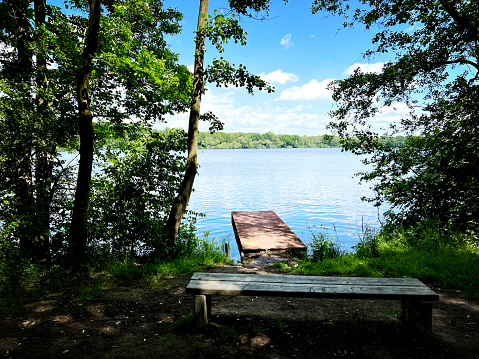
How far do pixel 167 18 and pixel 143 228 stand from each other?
5.77 meters

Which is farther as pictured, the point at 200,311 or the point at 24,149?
the point at 24,149

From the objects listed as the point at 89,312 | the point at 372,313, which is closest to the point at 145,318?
the point at 89,312

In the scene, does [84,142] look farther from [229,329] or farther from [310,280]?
[310,280]

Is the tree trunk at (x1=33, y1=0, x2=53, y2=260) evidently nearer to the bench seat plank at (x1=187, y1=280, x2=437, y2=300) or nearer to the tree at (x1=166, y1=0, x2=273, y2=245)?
the tree at (x1=166, y1=0, x2=273, y2=245)

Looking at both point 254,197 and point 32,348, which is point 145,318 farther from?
point 254,197

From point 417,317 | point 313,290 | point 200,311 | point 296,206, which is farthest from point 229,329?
point 296,206

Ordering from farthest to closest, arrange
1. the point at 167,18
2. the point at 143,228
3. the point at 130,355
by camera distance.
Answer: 1. the point at 167,18
2. the point at 143,228
3. the point at 130,355

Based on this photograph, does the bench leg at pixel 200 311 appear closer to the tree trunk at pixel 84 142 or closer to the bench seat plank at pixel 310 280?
the bench seat plank at pixel 310 280

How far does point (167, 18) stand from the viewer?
25.5 ft

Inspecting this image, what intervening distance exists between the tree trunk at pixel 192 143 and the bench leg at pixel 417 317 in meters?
4.52

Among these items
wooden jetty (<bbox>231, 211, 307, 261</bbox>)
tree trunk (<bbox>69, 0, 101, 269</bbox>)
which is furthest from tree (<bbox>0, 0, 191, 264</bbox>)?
wooden jetty (<bbox>231, 211, 307, 261</bbox>)

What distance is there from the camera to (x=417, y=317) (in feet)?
9.32

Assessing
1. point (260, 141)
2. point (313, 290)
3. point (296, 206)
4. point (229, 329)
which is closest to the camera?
point (313, 290)

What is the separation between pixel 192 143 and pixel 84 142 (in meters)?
2.24
